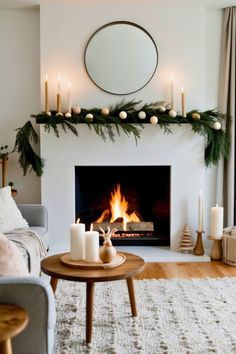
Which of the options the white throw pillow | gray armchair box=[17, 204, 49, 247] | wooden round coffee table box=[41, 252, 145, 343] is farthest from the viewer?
gray armchair box=[17, 204, 49, 247]

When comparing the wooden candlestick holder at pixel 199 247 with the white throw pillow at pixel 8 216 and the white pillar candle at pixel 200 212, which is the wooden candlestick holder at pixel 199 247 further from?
the white throw pillow at pixel 8 216

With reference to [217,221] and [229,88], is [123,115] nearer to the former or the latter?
[229,88]

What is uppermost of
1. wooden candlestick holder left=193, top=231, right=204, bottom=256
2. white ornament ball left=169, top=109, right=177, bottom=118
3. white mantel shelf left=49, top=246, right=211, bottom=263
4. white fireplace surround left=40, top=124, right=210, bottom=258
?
white ornament ball left=169, top=109, right=177, bottom=118

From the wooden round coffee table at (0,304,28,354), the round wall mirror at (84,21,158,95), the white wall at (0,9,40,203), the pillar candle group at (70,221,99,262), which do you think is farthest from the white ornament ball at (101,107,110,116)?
the wooden round coffee table at (0,304,28,354)

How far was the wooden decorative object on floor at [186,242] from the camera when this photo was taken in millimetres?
4406

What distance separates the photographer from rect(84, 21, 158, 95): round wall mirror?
4344 millimetres

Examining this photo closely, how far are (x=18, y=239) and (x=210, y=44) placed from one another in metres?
2.82

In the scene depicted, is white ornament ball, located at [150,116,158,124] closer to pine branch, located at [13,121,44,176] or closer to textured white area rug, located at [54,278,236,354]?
pine branch, located at [13,121,44,176]

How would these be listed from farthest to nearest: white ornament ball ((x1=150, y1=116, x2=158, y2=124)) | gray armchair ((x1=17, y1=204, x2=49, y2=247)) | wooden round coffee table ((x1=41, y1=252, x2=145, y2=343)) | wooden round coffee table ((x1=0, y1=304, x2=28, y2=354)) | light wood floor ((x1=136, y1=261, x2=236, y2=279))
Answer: white ornament ball ((x1=150, y1=116, x2=158, y2=124)) → gray armchair ((x1=17, y1=204, x2=49, y2=247)) → light wood floor ((x1=136, y1=261, x2=236, y2=279)) → wooden round coffee table ((x1=41, y1=252, x2=145, y2=343)) → wooden round coffee table ((x1=0, y1=304, x2=28, y2=354))

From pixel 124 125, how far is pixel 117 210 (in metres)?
1.00

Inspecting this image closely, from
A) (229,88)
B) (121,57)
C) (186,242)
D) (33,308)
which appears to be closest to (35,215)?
(186,242)

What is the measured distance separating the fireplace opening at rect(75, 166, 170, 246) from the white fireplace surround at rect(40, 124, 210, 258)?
0.51 feet

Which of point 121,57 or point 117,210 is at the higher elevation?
point 121,57

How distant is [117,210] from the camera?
→ 473cm
